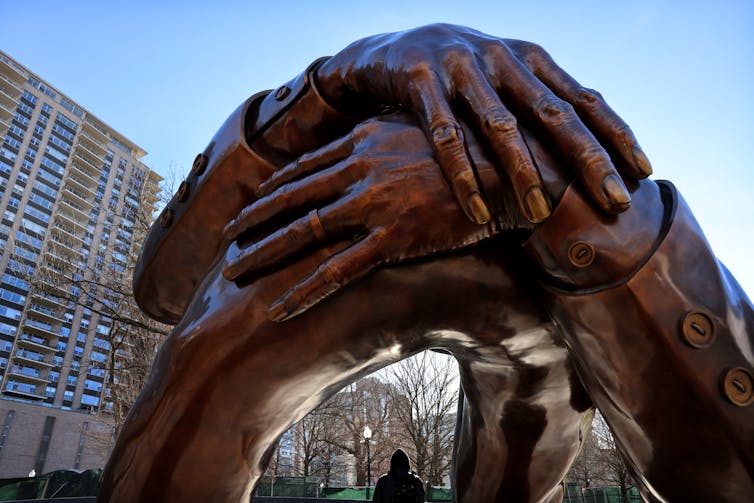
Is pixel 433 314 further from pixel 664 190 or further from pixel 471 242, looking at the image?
pixel 664 190

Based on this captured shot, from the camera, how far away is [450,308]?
1.07m

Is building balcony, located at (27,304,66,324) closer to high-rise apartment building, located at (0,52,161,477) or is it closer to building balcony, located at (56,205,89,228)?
high-rise apartment building, located at (0,52,161,477)

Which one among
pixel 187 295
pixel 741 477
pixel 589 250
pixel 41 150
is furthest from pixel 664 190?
pixel 41 150

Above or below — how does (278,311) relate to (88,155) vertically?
below

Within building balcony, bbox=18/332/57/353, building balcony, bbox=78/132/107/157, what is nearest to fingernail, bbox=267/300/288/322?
building balcony, bbox=18/332/57/353

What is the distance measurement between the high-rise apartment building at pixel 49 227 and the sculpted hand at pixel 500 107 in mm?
47244

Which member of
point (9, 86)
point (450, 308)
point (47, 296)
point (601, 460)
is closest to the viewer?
point (450, 308)

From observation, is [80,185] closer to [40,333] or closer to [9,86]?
[9,86]

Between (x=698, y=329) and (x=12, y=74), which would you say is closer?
(x=698, y=329)

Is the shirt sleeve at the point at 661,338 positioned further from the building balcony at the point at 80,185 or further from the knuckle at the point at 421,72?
the building balcony at the point at 80,185

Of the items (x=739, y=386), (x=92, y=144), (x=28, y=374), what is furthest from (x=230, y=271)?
(x=92, y=144)

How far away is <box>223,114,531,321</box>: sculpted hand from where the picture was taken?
981mm

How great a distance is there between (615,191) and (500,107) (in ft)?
0.88

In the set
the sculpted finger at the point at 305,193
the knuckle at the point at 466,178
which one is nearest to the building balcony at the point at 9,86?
the sculpted finger at the point at 305,193
